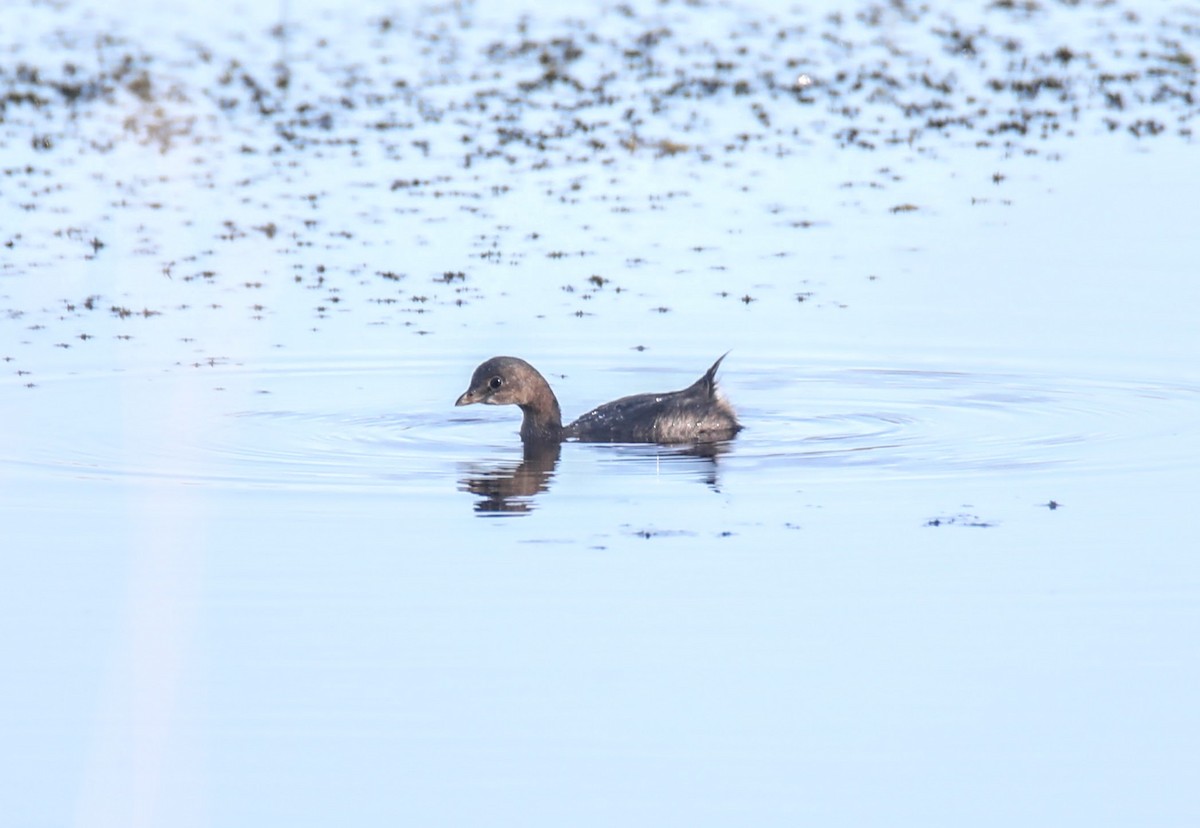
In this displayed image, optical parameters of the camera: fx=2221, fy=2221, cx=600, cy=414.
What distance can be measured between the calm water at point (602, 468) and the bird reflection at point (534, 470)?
1.7 inches

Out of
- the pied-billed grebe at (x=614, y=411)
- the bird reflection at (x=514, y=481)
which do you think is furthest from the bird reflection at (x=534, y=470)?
the pied-billed grebe at (x=614, y=411)

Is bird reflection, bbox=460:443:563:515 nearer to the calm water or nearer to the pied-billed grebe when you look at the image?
the calm water

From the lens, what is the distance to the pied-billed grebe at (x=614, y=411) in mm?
12562

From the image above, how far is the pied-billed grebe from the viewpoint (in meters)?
12.6

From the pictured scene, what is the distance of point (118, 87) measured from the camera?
96.3 feet

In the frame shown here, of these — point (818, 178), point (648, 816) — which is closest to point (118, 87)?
point (818, 178)

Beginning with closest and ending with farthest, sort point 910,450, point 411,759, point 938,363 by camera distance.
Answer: point 411,759, point 910,450, point 938,363

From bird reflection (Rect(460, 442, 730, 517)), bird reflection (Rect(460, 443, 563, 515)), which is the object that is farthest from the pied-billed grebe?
bird reflection (Rect(460, 443, 563, 515))

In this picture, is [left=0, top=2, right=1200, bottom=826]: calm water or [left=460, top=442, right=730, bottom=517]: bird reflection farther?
[left=460, top=442, right=730, bottom=517]: bird reflection

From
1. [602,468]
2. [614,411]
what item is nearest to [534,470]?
[602,468]

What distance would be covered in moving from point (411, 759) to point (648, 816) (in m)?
0.89

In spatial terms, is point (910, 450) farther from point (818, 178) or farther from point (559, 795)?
point (818, 178)

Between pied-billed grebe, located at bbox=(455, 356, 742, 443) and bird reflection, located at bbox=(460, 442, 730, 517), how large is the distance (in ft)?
0.35

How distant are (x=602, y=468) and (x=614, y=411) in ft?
2.69
